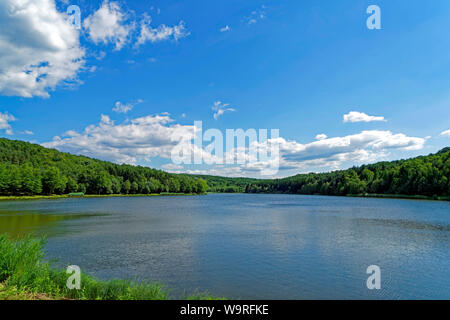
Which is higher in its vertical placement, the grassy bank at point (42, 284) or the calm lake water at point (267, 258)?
the grassy bank at point (42, 284)

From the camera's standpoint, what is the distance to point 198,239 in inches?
1047

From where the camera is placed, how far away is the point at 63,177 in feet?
381

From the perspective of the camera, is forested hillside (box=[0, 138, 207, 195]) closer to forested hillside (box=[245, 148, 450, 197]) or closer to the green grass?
forested hillside (box=[245, 148, 450, 197])

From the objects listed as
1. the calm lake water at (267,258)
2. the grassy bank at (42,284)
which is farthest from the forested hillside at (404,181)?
the grassy bank at (42,284)

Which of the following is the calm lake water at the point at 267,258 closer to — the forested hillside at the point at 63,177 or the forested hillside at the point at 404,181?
the forested hillside at the point at 404,181

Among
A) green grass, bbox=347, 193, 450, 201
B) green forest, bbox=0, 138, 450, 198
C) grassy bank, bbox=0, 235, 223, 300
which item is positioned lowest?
green grass, bbox=347, 193, 450, 201

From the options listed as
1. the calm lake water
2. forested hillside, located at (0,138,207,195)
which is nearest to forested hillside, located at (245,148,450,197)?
the calm lake water

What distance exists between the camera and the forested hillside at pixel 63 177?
97.9m

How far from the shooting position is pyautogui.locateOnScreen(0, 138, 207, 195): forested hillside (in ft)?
321

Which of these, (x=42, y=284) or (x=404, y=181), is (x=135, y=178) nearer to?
(x=404, y=181)
